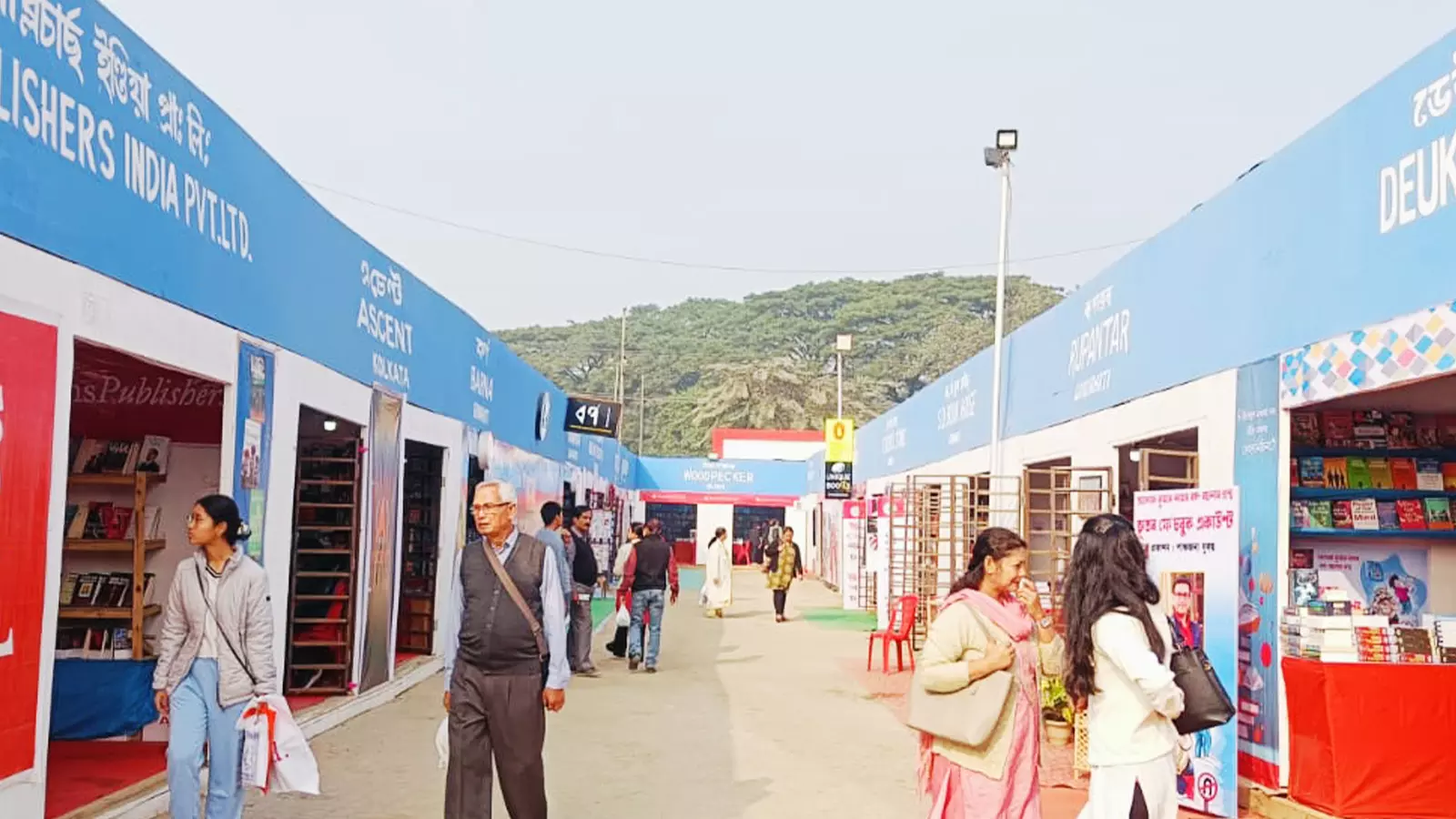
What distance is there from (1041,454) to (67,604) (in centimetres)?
885

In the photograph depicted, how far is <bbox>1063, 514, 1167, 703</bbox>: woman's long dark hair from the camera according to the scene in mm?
4238

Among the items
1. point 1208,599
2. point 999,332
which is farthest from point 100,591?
point 999,332

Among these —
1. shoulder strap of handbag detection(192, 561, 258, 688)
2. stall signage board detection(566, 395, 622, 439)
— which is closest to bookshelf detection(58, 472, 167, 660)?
shoulder strap of handbag detection(192, 561, 258, 688)

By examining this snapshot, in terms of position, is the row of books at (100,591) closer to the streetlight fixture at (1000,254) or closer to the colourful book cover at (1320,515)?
the colourful book cover at (1320,515)

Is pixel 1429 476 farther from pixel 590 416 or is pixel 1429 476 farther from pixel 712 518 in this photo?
pixel 712 518

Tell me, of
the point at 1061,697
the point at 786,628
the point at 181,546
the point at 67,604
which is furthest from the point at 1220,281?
the point at 786,628

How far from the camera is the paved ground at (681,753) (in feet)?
24.1

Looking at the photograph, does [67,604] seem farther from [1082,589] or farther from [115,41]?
[1082,589]

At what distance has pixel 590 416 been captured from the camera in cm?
2150

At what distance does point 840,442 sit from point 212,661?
2353 cm

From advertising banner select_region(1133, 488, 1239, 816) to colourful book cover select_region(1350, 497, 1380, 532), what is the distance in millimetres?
915

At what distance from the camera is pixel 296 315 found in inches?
347

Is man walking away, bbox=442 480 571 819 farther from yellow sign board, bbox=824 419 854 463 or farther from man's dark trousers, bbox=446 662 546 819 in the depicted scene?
yellow sign board, bbox=824 419 854 463

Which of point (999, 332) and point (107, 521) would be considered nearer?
point (107, 521)
